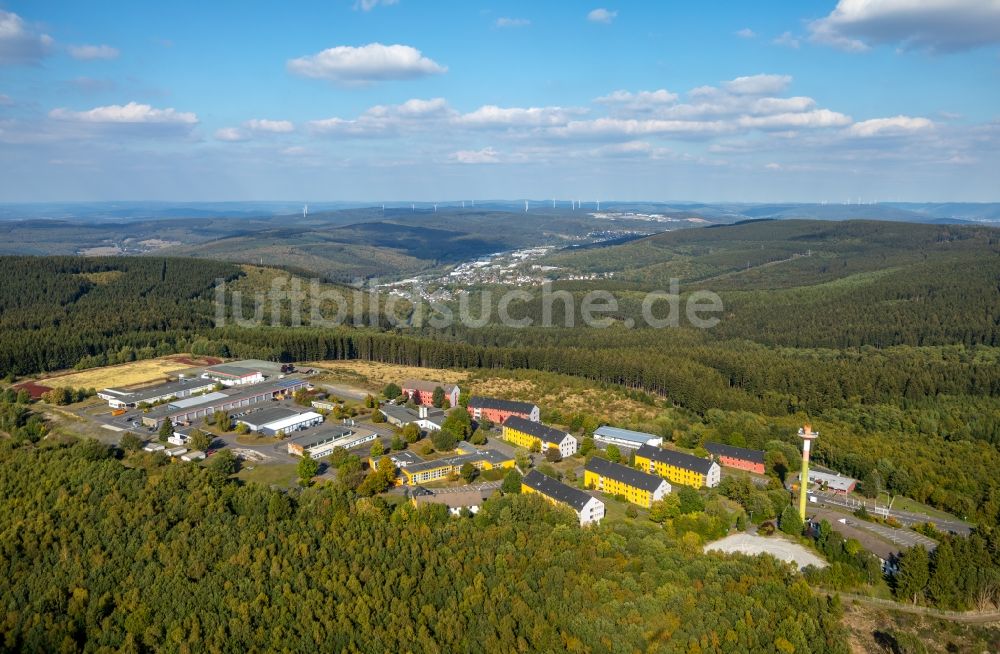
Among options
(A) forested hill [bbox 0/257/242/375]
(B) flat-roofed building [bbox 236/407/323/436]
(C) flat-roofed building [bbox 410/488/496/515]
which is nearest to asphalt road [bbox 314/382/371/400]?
(B) flat-roofed building [bbox 236/407/323/436]

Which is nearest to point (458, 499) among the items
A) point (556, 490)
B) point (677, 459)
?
point (556, 490)

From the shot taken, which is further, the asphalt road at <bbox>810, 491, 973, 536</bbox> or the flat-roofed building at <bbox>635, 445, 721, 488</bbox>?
the flat-roofed building at <bbox>635, 445, 721, 488</bbox>

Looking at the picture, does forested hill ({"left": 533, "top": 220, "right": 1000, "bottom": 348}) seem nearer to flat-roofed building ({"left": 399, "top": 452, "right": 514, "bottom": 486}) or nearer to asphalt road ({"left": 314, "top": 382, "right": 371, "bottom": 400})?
asphalt road ({"left": 314, "top": 382, "right": 371, "bottom": 400})

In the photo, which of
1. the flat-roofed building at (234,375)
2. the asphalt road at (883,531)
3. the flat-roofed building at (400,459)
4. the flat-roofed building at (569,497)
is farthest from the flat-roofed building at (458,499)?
the flat-roofed building at (234,375)

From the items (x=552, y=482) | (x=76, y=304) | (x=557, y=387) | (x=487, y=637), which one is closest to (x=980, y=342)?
(x=557, y=387)

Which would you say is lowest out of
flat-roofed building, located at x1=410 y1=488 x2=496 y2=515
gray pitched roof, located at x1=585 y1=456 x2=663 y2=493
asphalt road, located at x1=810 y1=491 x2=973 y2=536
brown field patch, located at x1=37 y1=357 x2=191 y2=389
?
asphalt road, located at x1=810 y1=491 x2=973 y2=536
